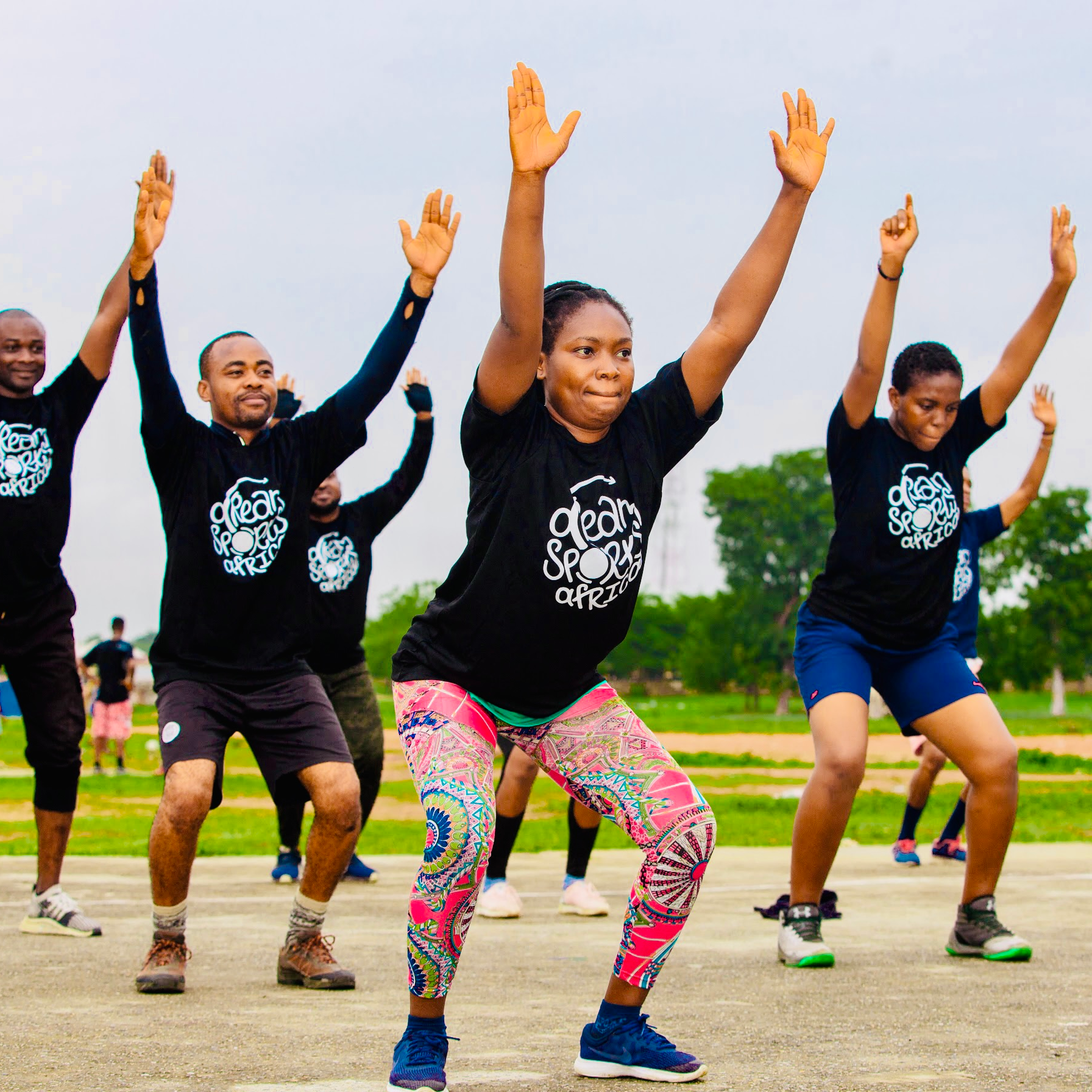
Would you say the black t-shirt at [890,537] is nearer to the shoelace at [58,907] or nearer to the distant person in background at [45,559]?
the distant person in background at [45,559]

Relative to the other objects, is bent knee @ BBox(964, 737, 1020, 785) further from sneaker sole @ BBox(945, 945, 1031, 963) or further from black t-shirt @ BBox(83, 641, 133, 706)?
black t-shirt @ BBox(83, 641, 133, 706)

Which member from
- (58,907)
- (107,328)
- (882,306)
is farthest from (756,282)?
(58,907)

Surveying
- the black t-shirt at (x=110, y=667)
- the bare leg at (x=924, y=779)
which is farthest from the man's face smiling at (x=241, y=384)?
the black t-shirt at (x=110, y=667)

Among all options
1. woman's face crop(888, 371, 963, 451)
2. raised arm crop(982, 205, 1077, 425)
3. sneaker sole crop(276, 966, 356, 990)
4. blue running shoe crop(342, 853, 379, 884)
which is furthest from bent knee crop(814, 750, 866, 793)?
blue running shoe crop(342, 853, 379, 884)

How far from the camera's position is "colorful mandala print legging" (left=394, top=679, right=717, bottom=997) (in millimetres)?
3676

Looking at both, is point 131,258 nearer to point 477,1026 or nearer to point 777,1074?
point 477,1026

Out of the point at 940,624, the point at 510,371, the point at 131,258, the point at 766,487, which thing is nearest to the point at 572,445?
the point at 510,371

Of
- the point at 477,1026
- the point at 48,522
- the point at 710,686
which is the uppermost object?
the point at 48,522

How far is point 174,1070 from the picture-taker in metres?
3.63

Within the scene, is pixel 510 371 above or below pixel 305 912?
above

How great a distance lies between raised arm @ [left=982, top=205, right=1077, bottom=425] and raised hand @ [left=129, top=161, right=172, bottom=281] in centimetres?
345

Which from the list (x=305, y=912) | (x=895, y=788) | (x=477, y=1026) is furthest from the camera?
(x=895, y=788)

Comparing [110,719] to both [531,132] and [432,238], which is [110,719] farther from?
[531,132]

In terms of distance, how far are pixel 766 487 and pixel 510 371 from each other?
3788 inches
